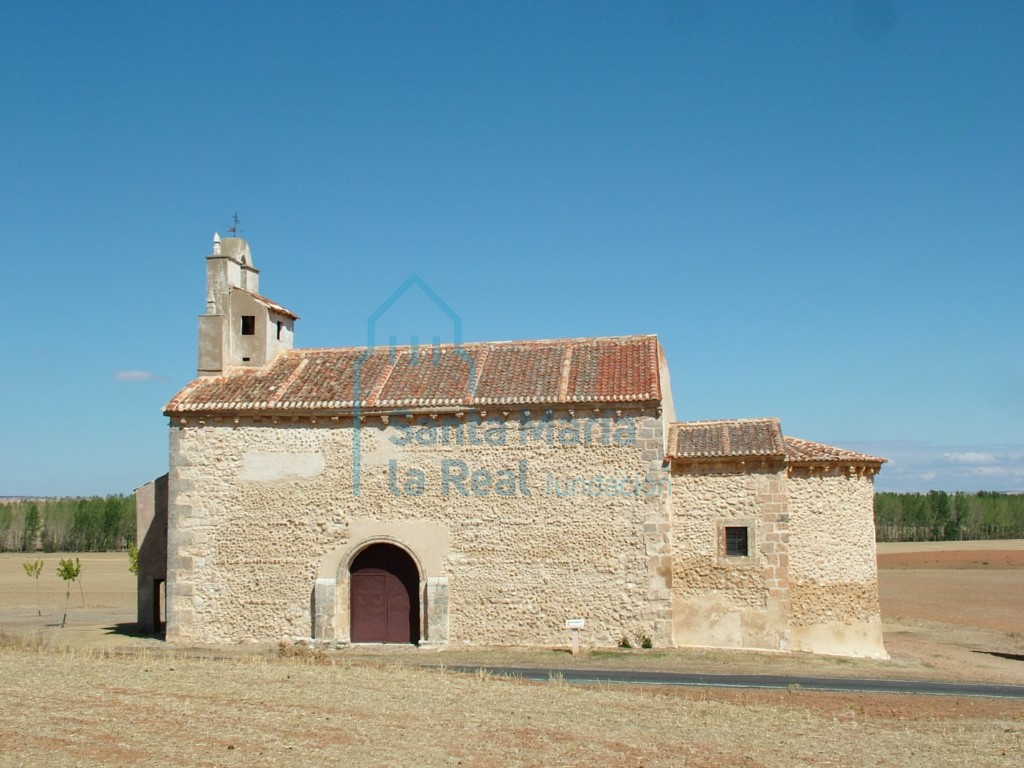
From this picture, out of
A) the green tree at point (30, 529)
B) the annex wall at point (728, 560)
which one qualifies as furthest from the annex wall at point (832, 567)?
the green tree at point (30, 529)

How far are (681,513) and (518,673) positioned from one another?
6242 millimetres

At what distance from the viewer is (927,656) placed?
23.0 meters

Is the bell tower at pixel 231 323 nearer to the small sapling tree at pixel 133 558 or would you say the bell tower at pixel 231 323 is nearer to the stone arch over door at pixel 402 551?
the stone arch over door at pixel 402 551

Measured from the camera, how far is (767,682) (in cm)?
1712

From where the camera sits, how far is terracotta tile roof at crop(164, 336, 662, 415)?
22.7 m

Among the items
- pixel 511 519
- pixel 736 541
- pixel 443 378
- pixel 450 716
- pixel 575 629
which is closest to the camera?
pixel 450 716

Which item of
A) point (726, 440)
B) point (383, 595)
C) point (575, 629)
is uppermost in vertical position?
point (726, 440)

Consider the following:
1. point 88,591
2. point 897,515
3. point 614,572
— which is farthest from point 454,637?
point 897,515

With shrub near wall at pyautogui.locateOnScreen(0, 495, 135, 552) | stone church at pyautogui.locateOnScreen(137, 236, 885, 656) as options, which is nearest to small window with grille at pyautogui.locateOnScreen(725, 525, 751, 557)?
stone church at pyautogui.locateOnScreen(137, 236, 885, 656)

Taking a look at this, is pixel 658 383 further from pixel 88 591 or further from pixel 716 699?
pixel 88 591

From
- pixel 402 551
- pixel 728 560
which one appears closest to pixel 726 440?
pixel 728 560

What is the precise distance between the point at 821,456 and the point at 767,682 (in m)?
7.15

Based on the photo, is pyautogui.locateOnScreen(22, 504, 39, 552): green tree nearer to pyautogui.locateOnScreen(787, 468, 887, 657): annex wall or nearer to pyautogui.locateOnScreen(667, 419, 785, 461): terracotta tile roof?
pyautogui.locateOnScreen(667, 419, 785, 461): terracotta tile roof

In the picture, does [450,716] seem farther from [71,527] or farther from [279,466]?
[71,527]
